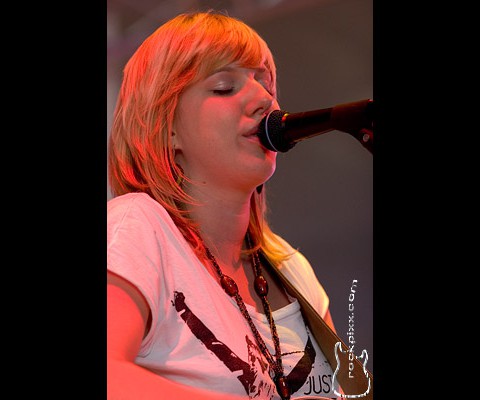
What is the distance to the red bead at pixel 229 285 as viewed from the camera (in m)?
1.06

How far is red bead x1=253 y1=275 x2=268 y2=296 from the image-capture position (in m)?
1.14

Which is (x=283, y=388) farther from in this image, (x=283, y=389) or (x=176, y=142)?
(x=176, y=142)

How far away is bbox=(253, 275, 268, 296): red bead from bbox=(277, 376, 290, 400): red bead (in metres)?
0.17

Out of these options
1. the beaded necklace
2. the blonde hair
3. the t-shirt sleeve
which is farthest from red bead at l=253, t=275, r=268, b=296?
the t-shirt sleeve

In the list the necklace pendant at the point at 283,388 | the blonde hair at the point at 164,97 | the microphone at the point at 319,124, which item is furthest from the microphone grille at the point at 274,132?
the necklace pendant at the point at 283,388

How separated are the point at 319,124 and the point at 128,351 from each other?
38 cm

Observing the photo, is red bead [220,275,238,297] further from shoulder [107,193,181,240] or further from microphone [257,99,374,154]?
microphone [257,99,374,154]

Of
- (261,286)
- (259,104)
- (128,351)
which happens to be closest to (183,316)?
(128,351)

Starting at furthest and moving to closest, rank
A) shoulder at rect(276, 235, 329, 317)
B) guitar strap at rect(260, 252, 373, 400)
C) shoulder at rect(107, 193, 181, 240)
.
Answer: shoulder at rect(276, 235, 329, 317), guitar strap at rect(260, 252, 373, 400), shoulder at rect(107, 193, 181, 240)

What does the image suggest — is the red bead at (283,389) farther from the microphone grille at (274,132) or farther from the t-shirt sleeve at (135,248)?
the microphone grille at (274,132)
